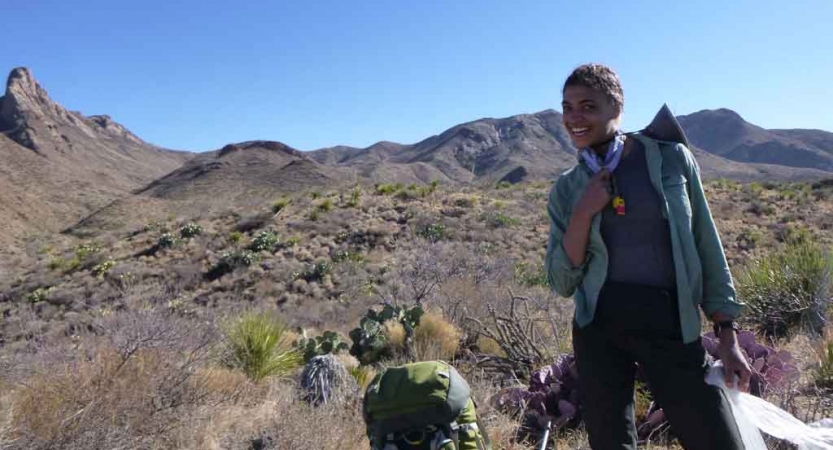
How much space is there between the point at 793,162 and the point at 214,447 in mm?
117029

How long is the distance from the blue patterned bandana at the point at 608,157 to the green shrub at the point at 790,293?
4.03m

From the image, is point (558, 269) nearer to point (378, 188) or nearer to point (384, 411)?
point (384, 411)

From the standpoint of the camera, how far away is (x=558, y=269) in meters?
2.06

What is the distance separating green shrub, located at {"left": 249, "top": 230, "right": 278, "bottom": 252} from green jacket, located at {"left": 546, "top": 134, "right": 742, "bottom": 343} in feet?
54.0

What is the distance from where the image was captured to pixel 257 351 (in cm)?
513

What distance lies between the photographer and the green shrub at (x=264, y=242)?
58.3 ft

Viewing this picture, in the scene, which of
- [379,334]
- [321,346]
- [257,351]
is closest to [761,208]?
[379,334]

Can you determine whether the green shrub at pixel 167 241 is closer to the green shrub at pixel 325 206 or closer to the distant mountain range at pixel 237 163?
the green shrub at pixel 325 206

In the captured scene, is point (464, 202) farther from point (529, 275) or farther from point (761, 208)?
point (761, 208)

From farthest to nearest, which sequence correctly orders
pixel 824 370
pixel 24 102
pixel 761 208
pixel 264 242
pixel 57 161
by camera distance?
pixel 24 102 < pixel 57 161 < pixel 761 208 < pixel 264 242 < pixel 824 370

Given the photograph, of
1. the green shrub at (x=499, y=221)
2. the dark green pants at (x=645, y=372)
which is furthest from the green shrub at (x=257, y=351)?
the green shrub at (x=499, y=221)

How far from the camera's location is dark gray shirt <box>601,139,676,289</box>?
1902 mm

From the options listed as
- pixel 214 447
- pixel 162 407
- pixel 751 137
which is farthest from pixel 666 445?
pixel 751 137

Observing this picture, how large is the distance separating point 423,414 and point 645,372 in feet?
2.75
